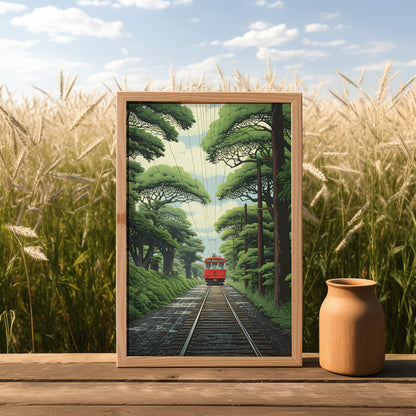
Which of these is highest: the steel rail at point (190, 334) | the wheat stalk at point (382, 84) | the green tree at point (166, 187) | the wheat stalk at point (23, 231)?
the wheat stalk at point (382, 84)

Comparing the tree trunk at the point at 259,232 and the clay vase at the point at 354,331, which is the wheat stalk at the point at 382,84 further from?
the clay vase at the point at 354,331

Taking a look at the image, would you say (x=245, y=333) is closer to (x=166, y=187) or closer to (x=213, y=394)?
(x=213, y=394)

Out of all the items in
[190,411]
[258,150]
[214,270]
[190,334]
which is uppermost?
[258,150]

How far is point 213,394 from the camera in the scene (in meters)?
1.33

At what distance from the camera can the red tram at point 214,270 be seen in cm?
163

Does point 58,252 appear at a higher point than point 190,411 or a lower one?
higher

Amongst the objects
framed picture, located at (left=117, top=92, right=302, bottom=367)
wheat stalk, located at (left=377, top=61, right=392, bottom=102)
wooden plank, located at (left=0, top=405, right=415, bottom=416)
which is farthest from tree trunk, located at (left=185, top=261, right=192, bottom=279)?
wheat stalk, located at (left=377, top=61, right=392, bottom=102)

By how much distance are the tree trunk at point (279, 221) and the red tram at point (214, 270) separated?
0.74ft

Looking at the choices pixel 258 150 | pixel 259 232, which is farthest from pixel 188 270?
pixel 258 150

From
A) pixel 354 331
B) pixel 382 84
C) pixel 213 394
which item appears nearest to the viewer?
pixel 213 394

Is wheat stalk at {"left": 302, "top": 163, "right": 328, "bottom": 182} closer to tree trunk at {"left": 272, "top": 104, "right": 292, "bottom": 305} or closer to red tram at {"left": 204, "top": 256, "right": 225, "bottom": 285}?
tree trunk at {"left": 272, "top": 104, "right": 292, "bottom": 305}

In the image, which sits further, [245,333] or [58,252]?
[58,252]

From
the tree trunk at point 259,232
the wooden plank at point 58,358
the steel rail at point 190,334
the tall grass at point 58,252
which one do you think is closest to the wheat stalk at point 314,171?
the tree trunk at point 259,232

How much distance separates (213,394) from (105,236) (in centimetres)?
85
